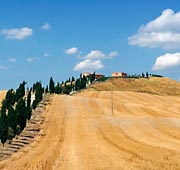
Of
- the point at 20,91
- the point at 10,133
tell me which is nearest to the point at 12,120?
the point at 10,133

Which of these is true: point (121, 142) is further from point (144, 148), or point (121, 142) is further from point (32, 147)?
point (32, 147)

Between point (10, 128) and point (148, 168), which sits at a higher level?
point (148, 168)

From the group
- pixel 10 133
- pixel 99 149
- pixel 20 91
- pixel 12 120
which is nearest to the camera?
pixel 99 149

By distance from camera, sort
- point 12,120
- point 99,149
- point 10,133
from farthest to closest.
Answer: point 12,120 → point 10,133 → point 99,149

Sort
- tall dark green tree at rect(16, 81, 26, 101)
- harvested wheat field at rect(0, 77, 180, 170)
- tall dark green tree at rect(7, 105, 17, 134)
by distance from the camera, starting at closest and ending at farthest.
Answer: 1. harvested wheat field at rect(0, 77, 180, 170)
2. tall dark green tree at rect(7, 105, 17, 134)
3. tall dark green tree at rect(16, 81, 26, 101)

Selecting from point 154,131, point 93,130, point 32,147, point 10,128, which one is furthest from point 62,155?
point 10,128

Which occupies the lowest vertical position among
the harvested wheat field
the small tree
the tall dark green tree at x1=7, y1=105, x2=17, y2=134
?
the small tree

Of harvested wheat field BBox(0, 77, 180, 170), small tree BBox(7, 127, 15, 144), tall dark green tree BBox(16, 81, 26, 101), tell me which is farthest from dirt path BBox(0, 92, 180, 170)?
tall dark green tree BBox(16, 81, 26, 101)

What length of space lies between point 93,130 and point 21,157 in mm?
20886

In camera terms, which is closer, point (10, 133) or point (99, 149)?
point (99, 149)

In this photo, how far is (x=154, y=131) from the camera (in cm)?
5297

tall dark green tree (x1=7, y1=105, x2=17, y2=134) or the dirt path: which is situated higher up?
the dirt path

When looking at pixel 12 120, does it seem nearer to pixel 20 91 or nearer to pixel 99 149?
pixel 99 149

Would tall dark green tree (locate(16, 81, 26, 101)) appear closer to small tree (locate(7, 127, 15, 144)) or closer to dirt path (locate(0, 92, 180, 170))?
small tree (locate(7, 127, 15, 144))
